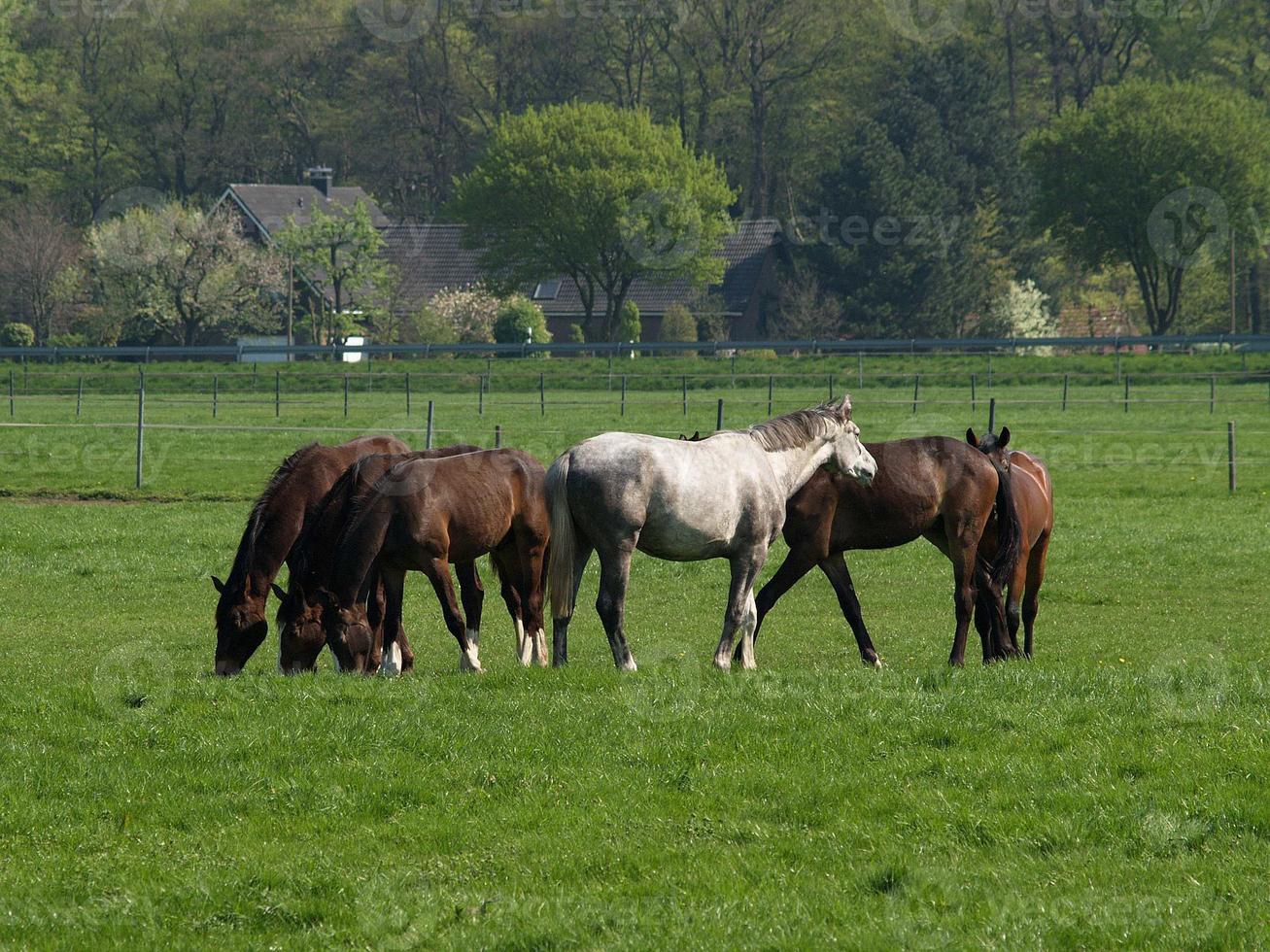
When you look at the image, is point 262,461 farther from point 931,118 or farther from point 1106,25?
point 1106,25

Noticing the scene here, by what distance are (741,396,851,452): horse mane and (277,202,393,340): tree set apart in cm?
6478

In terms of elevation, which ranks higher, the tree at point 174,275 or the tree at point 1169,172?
the tree at point 1169,172

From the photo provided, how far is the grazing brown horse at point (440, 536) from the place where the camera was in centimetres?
1092

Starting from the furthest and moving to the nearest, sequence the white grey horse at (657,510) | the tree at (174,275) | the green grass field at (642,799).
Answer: the tree at (174,275)
the white grey horse at (657,510)
the green grass field at (642,799)

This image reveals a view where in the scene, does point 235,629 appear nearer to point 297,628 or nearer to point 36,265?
point 297,628

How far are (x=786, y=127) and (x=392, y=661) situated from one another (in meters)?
79.5

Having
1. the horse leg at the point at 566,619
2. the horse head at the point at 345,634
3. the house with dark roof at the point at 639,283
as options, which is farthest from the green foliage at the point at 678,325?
the horse head at the point at 345,634

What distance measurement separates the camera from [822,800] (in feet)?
24.8

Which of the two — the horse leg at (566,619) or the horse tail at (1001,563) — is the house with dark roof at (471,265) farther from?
the horse leg at (566,619)

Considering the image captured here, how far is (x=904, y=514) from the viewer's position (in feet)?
40.7

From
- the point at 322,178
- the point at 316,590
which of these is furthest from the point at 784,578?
the point at 322,178

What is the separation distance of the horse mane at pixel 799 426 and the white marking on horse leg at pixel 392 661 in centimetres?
316

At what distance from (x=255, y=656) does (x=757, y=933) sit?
8.34 meters

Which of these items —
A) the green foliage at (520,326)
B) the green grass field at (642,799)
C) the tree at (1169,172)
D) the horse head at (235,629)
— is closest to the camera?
the green grass field at (642,799)
